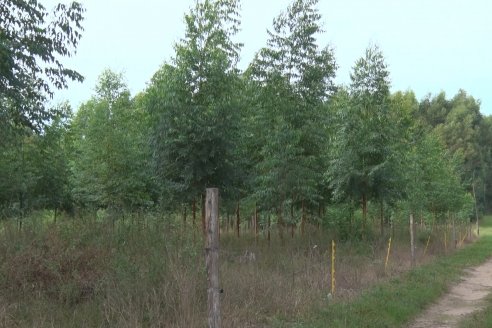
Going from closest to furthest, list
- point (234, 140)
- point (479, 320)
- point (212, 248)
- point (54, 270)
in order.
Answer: point (212, 248) → point (54, 270) → point (479, 320) → point (234, 140)

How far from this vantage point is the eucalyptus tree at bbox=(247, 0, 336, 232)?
17.7 m

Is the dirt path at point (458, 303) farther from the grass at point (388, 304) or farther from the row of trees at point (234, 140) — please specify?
the row of trees at point (234, 140)

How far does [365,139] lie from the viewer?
21.3 metres

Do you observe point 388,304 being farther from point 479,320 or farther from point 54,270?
point 54,270

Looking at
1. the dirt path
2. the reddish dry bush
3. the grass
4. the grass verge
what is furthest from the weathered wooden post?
the grass verge

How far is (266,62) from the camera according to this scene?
19.1 m

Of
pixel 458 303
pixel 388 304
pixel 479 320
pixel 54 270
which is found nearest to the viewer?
pixel 54 270

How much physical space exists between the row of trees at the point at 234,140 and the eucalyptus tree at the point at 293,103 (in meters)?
0.04

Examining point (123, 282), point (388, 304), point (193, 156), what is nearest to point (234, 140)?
point (193, 156)

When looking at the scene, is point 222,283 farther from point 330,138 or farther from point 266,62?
point 330,138

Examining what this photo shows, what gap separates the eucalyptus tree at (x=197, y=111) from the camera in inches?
615

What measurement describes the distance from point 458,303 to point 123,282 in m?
9.34

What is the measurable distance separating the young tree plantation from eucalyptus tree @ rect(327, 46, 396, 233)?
0.20ft

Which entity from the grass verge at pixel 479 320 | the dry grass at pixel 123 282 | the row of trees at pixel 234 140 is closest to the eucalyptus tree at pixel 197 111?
the row of trees at pixel 234 140
